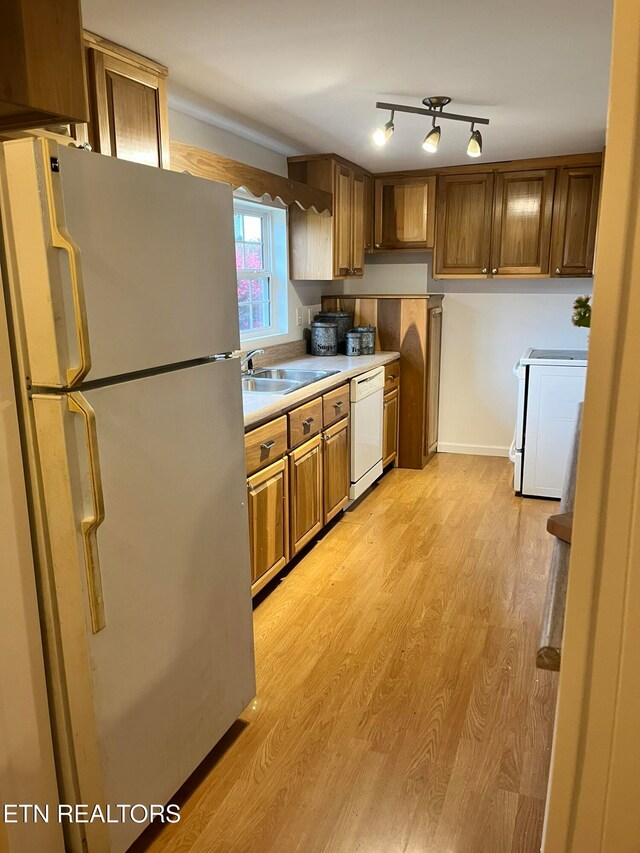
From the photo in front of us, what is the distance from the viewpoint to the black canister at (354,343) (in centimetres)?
448

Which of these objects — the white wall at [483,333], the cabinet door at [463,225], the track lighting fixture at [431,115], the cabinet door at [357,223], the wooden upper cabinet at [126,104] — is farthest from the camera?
the white wall at [483,333]

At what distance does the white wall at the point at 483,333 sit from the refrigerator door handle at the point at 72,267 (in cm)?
423

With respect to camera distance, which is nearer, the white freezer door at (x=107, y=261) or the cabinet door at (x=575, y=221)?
the white freezer door at (x=107, y=261)

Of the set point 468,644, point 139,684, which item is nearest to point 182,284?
point 139,684

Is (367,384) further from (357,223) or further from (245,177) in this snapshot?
(245,177)

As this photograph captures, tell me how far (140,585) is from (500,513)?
9.62 feet

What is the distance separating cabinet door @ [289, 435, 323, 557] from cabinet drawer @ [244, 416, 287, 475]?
150 mm

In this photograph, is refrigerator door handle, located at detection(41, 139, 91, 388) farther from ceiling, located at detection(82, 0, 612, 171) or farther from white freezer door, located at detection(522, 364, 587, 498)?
white freezer door, located at detection(522, 364, 587, 498)

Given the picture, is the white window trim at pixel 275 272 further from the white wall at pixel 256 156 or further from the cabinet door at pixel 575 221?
the cabinet door at pixel 575 221

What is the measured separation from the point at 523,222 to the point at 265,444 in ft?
9.55

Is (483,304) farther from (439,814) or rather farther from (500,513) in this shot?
(439,814)

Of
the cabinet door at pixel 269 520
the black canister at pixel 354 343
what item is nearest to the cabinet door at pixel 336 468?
the cabinet door at pixel 269 520

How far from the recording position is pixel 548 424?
4.15 m

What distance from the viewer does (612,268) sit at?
59cm
